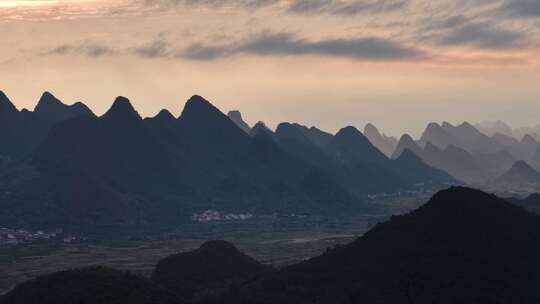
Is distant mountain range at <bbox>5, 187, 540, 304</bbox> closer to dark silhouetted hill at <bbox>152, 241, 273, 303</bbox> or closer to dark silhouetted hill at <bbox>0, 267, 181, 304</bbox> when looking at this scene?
dark silhouetted hill at <bbox>0, 267, 181, 304</bbox>

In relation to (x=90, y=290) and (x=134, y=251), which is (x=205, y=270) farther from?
(x=134, y=251)

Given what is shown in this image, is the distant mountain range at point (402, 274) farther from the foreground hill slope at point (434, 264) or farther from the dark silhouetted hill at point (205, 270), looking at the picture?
the dark silhouetted hill at point (205, 270)

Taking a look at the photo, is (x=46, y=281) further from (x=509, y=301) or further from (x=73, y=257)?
(x=73, y=257)

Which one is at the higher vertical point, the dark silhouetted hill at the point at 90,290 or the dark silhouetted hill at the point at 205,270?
the dark silhouetted hill at the point at 90,290

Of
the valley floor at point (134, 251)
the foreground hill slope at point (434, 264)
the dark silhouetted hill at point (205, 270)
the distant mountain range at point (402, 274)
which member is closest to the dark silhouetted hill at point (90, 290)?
the distant mountain range at point (402, 274)

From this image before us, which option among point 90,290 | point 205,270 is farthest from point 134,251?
point 90,290

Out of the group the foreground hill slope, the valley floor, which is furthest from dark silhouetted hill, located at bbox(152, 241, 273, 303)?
the valley floor
